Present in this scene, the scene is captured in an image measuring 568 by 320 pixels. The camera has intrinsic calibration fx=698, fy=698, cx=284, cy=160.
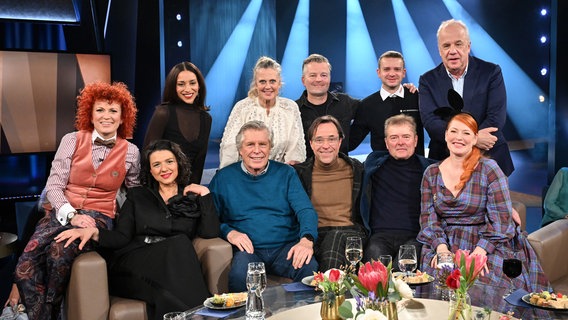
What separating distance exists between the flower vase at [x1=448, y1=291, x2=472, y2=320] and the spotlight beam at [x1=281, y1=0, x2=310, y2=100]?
172 inches

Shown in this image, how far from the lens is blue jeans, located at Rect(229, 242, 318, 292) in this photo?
3648mm

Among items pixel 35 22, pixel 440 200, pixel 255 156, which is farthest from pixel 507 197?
pixel 35 22

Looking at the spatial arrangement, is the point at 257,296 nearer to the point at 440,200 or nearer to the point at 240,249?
the point at 240,249

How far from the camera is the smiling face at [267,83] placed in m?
4.50

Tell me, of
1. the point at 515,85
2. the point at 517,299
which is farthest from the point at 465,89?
the point at 517,299

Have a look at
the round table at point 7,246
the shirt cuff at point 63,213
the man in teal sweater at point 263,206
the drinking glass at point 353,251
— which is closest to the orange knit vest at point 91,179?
the shirt cuff at point 63,213

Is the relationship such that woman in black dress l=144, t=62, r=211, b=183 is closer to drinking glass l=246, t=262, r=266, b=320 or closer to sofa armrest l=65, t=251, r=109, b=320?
sofa armrest l=65, t=251, r=109, b=320

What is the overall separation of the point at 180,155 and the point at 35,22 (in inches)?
97.9

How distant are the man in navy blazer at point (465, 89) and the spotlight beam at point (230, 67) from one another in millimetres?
2243

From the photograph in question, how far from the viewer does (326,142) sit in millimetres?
4098

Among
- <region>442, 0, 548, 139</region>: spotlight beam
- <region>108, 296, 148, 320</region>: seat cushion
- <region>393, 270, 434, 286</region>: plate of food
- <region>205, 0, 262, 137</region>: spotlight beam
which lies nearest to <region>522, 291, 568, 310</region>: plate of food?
<region>393, 270, 434, 286</region>: plate of food

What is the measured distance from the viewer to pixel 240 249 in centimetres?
379

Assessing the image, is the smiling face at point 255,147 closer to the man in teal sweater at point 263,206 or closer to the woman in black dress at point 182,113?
the man in teal sweater at point 263,206

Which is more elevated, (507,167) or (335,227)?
(507,167)
